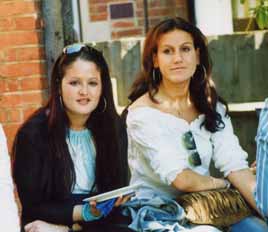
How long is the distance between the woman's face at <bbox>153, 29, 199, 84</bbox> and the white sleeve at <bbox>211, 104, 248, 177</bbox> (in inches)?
12.2

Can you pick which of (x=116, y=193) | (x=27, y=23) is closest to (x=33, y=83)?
(x=27, y=23)

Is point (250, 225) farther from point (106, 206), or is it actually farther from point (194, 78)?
point (194, 78)

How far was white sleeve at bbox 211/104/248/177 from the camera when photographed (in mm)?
3092

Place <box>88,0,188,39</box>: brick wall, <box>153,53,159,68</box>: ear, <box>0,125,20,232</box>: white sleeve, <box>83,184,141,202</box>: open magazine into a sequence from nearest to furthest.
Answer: <box>0,125,20,232</box>: white sleeve < <box>83,184,141,202</box>: open magazine < <box>153,53,159,68</box>: ear < <box>88,0,188,39</box>: brick wall

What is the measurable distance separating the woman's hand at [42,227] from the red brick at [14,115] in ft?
4.39

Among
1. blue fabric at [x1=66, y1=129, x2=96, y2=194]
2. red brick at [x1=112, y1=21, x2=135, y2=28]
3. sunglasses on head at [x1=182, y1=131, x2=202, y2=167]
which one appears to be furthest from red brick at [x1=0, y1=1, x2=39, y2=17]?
sunglasses on head at [x1=182, y1=131, x2=202, y2=167]

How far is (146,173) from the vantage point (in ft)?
10.1

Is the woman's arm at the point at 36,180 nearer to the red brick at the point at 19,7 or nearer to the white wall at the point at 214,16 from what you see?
the red brick at the point at 19,7

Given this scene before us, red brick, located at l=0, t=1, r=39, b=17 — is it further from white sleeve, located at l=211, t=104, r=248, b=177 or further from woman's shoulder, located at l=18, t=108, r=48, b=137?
white sleeve, located at l=211, t=104, r=248, b=177

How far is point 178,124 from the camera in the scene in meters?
3.03

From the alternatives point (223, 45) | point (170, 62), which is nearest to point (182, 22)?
point (170, 62)

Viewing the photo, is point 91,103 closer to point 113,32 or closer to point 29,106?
point 29,106

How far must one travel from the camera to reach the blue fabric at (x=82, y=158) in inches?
116

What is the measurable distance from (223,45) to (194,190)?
5.39ft
